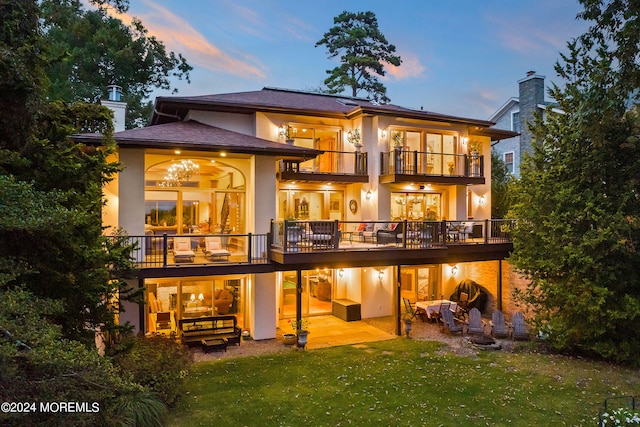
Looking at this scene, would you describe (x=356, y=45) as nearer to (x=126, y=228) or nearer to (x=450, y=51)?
(x=450, y=51)

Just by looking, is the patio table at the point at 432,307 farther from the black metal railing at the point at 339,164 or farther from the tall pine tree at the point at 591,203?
the black metal railing at the point at 339,164

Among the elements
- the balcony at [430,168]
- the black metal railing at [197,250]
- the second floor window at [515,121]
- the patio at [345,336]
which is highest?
the second floor window at [515,121]

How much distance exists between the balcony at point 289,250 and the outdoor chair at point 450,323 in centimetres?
187

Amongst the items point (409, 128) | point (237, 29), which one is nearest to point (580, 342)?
point (409, 128)

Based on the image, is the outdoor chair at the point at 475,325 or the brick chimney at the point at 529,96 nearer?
the outdoor chair at the point at 475,325

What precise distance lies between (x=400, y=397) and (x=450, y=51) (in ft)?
105

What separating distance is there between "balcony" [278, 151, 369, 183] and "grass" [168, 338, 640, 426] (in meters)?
6.57

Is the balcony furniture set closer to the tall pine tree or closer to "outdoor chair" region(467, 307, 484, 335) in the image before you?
"outdoor chair" region(467, 307, 484, 335)

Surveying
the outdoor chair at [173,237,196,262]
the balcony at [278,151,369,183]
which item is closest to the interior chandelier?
the outdoor chair at [173,237,196,262]

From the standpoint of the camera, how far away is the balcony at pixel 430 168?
16125 millimetres

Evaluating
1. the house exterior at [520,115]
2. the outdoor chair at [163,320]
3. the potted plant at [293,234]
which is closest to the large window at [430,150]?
the house exterior at [520,115]

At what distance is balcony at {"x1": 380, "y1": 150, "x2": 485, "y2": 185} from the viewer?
1612 centimetres

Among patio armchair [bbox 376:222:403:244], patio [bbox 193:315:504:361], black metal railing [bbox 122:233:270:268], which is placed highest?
patio armchair [bbox 376:222:403:244]

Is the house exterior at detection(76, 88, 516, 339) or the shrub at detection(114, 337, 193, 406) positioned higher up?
the house exterior at detection(76, 88, 516, 339)
